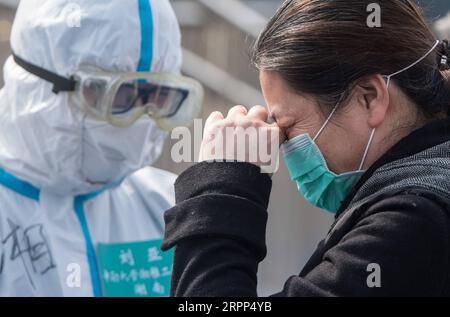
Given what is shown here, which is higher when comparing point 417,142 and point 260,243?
point 417,142

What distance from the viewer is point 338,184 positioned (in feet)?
5.40

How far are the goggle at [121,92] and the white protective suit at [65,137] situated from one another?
3cm

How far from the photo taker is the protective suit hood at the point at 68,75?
2.75 meters

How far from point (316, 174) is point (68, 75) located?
4.54 feet

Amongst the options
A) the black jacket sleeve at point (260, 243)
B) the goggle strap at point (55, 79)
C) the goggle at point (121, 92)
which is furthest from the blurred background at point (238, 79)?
the black jacket sleeve at point (260, 243)

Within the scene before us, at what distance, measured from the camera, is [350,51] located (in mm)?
1487

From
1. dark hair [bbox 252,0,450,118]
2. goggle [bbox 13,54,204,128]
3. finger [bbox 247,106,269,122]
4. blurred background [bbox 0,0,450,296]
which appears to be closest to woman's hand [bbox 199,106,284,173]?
finger [bbox 247,106,269,122]

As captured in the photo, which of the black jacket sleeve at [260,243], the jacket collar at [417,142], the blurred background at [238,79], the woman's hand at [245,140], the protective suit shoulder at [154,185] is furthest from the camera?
the blurred background at [238,79]

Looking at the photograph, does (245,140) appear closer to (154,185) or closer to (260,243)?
(260,243)

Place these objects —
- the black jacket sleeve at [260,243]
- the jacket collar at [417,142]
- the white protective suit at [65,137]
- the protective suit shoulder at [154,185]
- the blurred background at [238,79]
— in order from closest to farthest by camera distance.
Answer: the black jacket sleeve at [260,243] < the jacket collar at [417,142] < the white protective suit at [65,137] < the protective suit shoulder at [154,185] < the blurred background at [238,79]

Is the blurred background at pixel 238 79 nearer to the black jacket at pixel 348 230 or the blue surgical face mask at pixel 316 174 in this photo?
the blue surgical face mask at pixel 316 174

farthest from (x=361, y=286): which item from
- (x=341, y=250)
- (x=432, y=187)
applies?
(x=432, y=187)

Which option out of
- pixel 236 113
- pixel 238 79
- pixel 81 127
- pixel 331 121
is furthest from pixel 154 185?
pixel 238 79
